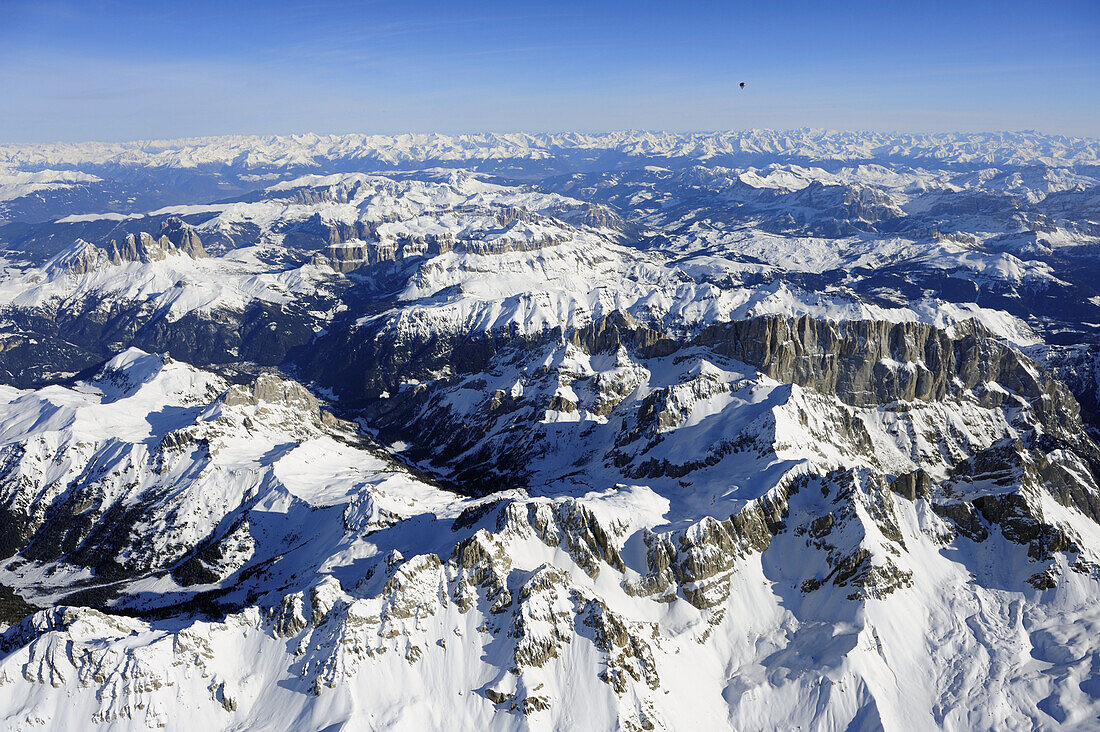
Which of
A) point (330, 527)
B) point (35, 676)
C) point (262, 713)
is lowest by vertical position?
point (330, 527)

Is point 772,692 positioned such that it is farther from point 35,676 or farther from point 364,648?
point 35,676

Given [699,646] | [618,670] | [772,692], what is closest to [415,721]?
[618,670]

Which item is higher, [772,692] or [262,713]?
[262,713]

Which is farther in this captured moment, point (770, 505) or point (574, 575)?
point (770, 505)

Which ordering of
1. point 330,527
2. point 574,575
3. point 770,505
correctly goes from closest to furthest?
point 574,575
point 770,505
point 330,527

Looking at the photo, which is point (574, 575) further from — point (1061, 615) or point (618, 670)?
point (1061, 615)

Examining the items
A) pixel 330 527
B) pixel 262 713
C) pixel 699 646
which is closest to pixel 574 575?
pixel 699 646

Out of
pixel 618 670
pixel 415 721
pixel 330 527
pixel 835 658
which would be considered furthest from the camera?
pixel 330 527

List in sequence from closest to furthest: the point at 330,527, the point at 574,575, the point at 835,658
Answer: the point at 835,658
the point at 574,575
the point at 330,527

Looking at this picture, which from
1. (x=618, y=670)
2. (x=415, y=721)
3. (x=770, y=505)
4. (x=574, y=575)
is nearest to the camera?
(x=415, y=721)
